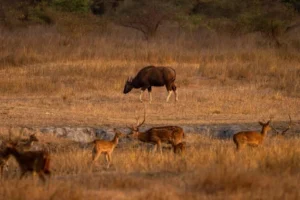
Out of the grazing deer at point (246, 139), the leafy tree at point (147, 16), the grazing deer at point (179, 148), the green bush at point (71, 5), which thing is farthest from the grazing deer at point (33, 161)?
the green bush at point (71, 5)

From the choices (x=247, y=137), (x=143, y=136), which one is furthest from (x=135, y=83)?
(x=247, y=137)

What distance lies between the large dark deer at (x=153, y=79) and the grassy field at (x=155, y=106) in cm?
39

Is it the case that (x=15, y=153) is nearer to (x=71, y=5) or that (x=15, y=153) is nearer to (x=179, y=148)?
(x=179, y=148)

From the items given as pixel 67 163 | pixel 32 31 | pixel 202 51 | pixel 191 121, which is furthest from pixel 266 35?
pixel 67 163

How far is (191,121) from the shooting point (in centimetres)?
1966

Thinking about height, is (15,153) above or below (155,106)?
below

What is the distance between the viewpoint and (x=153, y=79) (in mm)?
24312

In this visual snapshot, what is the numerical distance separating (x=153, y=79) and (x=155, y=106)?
209cm

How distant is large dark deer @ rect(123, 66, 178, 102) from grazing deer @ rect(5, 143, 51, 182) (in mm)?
12147

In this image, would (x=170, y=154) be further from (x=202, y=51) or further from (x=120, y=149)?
(x=202, y=51)

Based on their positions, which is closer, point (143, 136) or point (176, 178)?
point (176, 178)

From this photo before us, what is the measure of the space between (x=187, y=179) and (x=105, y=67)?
15.5 m

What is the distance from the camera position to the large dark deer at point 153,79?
2402 centimetres

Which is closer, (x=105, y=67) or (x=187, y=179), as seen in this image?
(x=187, y=179)
